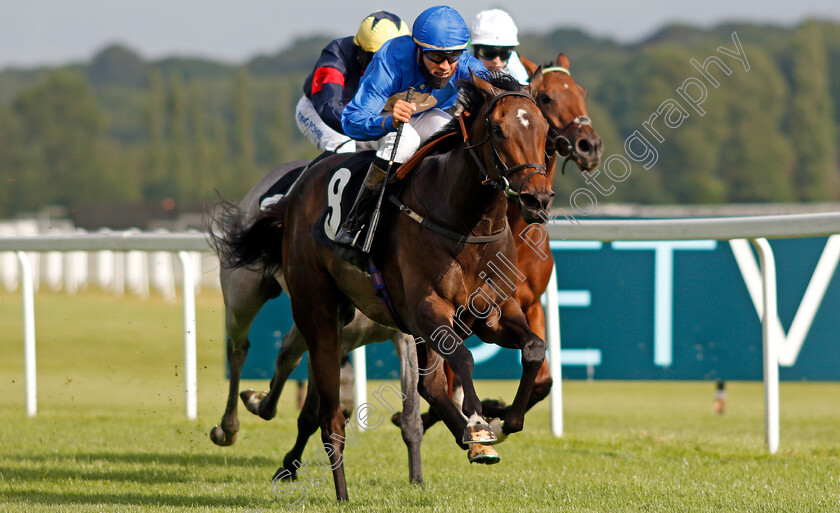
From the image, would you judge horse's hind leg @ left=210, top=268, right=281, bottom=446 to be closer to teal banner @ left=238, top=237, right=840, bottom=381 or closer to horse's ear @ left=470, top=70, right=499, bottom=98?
teal banner @ left=238, top=237, right=840, bottom=381

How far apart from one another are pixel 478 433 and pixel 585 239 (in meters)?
2.73

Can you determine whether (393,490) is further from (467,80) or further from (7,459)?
(7,459)

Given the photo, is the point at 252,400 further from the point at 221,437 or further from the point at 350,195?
the point at 350,195

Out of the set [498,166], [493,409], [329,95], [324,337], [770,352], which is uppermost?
[329,95]

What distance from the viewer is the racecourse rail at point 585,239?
17.4ft

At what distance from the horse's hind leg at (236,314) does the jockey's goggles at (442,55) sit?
1968 millimetres

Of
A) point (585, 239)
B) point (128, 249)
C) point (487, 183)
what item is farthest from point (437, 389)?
point (128, 249)

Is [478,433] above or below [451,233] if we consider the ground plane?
below

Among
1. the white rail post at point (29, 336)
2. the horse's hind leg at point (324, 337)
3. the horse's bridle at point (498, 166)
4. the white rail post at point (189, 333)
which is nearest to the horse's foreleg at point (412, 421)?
the horse's hind leg at point (324, 337)

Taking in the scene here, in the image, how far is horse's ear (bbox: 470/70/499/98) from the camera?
3940 mm

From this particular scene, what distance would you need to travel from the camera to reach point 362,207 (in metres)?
4.40

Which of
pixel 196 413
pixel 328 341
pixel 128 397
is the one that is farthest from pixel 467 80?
pixel 128 397

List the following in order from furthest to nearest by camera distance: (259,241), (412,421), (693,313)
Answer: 1. (693,313)
2. (259,241)
3. (412,421)

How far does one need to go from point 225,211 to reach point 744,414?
16.2ft
